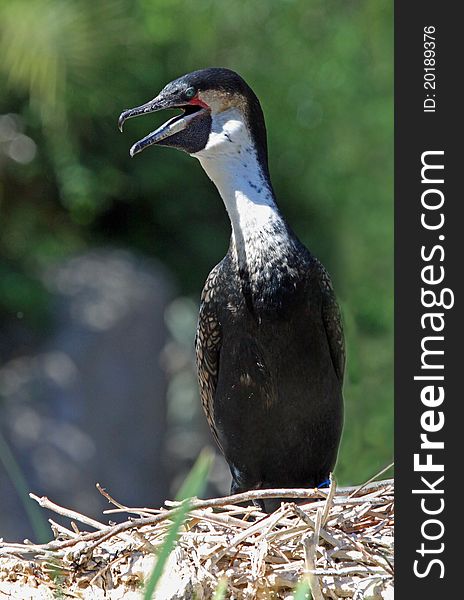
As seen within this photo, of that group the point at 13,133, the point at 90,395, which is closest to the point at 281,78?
the point at 13,133

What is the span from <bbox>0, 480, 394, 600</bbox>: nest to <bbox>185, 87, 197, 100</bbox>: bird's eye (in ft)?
2.78

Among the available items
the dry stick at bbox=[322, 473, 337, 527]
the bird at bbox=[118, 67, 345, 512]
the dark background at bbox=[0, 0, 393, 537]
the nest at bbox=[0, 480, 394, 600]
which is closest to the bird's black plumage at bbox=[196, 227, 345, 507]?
the bird at bbox=[118, 67, 345, 512]

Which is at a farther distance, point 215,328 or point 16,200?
point 16,200

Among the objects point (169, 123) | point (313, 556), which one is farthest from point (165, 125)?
point (313, 556)

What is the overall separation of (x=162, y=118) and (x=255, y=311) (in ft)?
9.46

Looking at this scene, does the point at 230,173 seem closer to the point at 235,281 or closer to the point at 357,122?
the point at 235,281

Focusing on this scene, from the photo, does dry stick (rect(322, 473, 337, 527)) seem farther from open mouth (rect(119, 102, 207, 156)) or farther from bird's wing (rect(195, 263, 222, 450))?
open mouth (rect(119, 102, 207, 156))

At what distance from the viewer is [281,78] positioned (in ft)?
17.6

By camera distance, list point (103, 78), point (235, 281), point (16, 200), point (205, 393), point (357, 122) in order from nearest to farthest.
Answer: point (235, 281) → point (205, 393) → point (357, 122) → point (103, 78) → point (16, 200)

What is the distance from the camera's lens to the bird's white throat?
259cm

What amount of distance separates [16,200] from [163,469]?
1510 millimetres

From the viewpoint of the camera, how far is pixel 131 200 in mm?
5859

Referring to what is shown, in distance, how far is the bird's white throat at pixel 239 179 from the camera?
259cm

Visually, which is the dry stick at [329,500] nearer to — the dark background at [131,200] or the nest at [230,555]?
the nest at [230,555]
